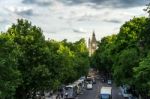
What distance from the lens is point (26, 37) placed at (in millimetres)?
63062

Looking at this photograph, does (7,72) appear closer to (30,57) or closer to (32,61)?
(32,61)

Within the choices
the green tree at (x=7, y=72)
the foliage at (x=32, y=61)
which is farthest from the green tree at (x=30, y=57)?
the green tree at (x=7, y=72)

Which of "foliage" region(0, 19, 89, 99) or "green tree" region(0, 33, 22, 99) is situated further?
"foliage" region(0, 19, 89, 99)

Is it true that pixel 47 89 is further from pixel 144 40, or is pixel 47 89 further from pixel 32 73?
pixel 144 40

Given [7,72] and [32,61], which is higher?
[32,61]

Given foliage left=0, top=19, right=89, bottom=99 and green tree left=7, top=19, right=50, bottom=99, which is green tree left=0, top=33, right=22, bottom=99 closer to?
foliage left=0, top=19, right=89, bottom=99

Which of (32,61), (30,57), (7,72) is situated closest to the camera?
(7,72)

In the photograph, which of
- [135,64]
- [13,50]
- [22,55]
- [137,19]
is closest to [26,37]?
[22,55]

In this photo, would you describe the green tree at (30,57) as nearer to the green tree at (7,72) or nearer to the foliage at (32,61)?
the foliage at (32,61)

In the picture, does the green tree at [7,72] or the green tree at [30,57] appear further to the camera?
the green tree at [30,57]

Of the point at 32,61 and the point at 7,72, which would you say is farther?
the point at 32,61

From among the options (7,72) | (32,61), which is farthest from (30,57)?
(7,72)

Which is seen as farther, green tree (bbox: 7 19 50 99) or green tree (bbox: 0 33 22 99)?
green tree (bbox: 7 19 50 99)

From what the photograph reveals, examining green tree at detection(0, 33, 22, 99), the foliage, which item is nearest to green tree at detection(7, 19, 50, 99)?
the foliage
